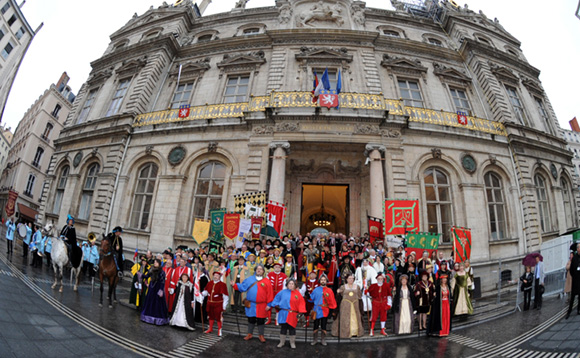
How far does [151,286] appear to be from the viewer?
6.89 metres

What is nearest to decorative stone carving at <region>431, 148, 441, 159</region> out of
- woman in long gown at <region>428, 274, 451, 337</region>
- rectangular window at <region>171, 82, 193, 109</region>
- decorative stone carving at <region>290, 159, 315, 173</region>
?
decorative stone carving at <region>290, 159, 315, 173</region>

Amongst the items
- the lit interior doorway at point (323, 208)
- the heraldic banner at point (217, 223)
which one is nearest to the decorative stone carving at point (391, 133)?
the lit interior doorway at point (323, 208)

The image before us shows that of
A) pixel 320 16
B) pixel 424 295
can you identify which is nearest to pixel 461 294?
pixel 424 295

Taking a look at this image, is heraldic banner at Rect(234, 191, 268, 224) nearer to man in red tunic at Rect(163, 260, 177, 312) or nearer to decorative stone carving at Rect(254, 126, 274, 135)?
decorative stone carving at Rect(254, 126, 274, 135)

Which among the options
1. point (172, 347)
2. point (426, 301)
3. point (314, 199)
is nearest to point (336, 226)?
point (314, 199)

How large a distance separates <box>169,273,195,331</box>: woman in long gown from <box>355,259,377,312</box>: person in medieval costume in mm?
4503

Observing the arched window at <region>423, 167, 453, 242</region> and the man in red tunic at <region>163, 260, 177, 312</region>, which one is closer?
the man in red tunic at <region>163, 260, 177, 312</region>

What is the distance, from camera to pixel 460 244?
1016 centimetres

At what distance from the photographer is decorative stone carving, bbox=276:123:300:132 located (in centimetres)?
1346

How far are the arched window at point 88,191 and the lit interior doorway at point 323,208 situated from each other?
13936 mm

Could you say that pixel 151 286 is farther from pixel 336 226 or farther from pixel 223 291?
pixel 336 226

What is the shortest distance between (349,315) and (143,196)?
45.6 feet

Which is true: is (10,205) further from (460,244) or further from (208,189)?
(460,244)

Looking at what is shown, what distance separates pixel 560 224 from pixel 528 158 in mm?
4680
